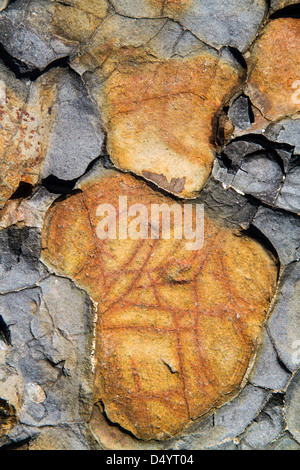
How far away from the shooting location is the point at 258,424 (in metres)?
2.04

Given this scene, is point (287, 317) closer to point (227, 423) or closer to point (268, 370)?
point (268, 370)

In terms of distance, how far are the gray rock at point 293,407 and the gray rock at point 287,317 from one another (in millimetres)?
145

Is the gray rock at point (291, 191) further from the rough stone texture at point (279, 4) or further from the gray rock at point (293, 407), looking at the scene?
Result: the gray rock at point (293, 407)

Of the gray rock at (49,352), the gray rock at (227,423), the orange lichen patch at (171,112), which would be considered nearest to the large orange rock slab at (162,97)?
the orange lichen patch at (171,112)

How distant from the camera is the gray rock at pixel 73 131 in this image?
1970 millimetres

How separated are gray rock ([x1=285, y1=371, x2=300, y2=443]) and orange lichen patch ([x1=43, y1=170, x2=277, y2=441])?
288 millimetres

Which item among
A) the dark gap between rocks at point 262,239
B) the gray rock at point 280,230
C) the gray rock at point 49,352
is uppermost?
the gray rock at point 280,230

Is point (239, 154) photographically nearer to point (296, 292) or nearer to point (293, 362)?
point (296, 292)

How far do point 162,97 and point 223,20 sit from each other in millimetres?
507

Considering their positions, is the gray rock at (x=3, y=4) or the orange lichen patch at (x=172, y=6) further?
the gray rock at (x=3, y=4)

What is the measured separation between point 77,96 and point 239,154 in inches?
34.7

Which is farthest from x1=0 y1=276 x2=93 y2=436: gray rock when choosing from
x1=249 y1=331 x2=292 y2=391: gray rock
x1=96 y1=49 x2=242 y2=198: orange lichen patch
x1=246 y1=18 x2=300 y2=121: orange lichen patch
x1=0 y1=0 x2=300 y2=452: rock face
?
x1=246 y1=18 x2=300 y2=121: orange lichen patch

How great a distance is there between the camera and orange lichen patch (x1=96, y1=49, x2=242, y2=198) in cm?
191

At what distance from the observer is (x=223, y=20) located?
1.94m
